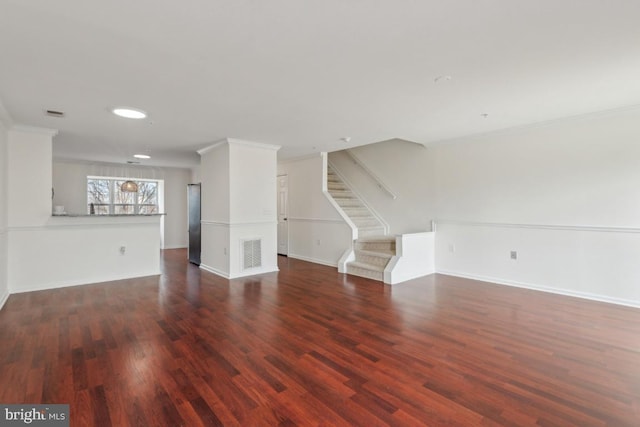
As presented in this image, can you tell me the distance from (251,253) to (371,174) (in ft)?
10.6

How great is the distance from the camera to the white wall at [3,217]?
3.82 meters

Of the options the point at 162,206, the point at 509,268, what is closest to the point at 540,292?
the point at 509,268

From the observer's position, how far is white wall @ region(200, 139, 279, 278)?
5.17 m

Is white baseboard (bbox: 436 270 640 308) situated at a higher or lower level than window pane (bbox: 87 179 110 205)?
lower

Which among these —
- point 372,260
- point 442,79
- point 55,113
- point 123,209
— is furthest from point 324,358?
point 123,209

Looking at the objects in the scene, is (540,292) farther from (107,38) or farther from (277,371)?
(107,38)

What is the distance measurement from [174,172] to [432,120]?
25.3ft

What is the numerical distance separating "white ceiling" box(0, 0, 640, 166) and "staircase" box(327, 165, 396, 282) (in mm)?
2269

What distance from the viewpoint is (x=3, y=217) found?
12.9 feet

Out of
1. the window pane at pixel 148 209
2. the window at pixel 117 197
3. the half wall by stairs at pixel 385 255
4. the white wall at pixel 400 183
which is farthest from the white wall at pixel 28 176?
the white wall at pixel 400 183

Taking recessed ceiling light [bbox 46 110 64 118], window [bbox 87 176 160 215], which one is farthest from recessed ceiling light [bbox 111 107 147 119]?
window [bbox 87 176 160 215]

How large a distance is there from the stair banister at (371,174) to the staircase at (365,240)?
2.14 feet

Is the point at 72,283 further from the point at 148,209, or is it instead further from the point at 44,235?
the point at 148,209

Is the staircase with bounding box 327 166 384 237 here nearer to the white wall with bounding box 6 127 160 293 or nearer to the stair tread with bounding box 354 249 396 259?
the stair tread with bounding box 354 249 396 259
